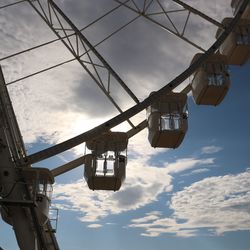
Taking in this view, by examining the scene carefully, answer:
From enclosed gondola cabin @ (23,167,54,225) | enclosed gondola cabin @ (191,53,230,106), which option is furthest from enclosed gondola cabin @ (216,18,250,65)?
enclosed gondola cabin @ (23,167,54,225)

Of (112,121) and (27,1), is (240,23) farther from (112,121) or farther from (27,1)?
(27,1)

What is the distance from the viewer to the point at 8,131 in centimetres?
1678

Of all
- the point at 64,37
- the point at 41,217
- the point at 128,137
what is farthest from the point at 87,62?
the point at 41,217

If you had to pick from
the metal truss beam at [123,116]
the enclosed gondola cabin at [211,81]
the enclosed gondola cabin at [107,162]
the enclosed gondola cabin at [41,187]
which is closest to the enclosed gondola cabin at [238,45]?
the enclosed gondola cabin at [211,81]

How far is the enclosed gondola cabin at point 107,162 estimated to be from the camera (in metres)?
15.9

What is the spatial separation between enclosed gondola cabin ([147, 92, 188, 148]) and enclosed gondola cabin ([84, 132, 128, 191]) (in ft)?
4.42

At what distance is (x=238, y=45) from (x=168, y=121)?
4992 millimetres

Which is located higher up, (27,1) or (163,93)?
(27,1)

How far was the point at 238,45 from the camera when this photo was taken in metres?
17.9

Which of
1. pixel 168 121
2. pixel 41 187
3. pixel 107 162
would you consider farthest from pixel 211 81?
pixel 41 187

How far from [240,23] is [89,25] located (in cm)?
662

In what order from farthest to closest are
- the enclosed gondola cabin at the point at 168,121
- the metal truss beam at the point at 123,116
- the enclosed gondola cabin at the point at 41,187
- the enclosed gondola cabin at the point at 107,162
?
the enclosed gondola cabin at the point at 107,162 → the enclosed gondola cabin at the point at 41,187 → the enclosed gondola cabin at the point at 168,121 → the metal truss beam at the point at 123,116

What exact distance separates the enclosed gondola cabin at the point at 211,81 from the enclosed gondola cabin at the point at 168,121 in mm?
694

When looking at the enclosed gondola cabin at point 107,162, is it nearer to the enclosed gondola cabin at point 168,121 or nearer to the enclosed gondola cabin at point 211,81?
the enclosed gondola cabin at point 168,121
